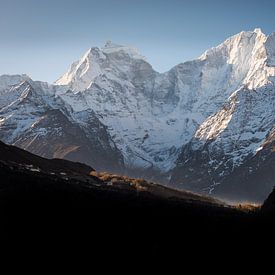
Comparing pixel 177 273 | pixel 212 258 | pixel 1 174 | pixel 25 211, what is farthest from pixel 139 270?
pixel 1 174

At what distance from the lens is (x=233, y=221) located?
108875mm

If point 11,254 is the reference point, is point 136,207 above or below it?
above

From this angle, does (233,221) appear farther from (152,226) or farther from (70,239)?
(70,239)

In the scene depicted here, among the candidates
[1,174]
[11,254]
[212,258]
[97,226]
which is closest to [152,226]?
[97,226]

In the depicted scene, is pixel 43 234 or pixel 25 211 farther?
pixel 25 211

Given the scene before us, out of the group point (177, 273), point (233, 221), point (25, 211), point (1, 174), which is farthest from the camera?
point (1, 174)

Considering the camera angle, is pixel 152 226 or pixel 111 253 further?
pixel 152 226

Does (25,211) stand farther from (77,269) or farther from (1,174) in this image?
(1,174)

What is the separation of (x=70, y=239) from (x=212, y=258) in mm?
18717

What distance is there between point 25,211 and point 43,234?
34.5ft

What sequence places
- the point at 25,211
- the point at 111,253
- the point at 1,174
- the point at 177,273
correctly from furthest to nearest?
the point at 1,174 → the point at 25,211 → the point at 111,253 → the point at 177,273

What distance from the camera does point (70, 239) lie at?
297ft

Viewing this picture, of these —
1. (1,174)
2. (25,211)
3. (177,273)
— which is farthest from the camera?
(1,174)

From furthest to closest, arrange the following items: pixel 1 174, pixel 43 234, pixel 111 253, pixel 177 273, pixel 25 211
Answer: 1. pixel 1 174
2. pixel 25 211
3. pixel 43 234
4. pixel 111 253
5. pixel 177 273
